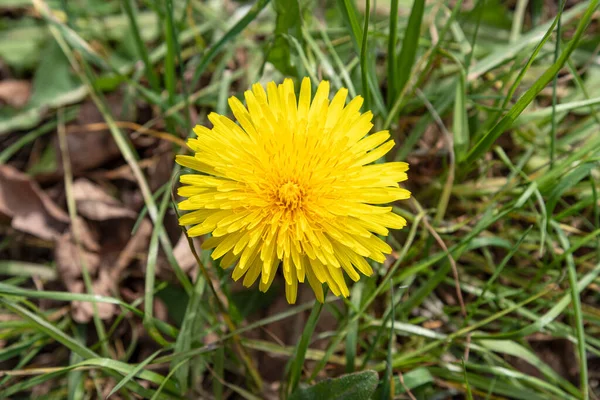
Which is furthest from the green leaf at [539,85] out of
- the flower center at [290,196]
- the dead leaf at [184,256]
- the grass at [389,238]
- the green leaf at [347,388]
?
the dead leaf at [184,256]

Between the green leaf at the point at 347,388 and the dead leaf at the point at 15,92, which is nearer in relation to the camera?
the green leaf at the point at 347,388

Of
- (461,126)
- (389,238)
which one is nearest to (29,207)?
(389,238)

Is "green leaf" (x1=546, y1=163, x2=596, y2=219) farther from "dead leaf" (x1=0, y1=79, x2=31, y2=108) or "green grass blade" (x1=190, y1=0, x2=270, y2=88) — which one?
"dead leaf" (x1=0, y1=79, x2=31, y2=108)

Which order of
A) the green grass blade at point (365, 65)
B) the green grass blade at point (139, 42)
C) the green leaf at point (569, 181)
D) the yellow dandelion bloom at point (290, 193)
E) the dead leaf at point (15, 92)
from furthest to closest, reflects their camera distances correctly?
the dead leaf at point (15, 92) → the green grass blade at point (139, 42) → the green leaf at point (569, 181) → the green grass blade at point (365, 65) → the yellow dandelion bloom at point (290, 193)

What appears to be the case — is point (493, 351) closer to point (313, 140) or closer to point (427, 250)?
point (427, 250)

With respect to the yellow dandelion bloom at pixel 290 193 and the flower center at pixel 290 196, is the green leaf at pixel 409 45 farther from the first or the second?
the flower center at pixel 290 196

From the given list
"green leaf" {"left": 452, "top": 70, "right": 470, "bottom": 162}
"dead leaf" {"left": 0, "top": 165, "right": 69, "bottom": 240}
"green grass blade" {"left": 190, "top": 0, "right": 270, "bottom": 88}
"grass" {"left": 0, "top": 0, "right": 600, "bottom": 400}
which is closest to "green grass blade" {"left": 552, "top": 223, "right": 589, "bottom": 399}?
"grass" {"left": 0, "top": 0, "right": 600, "bottom": 400}
